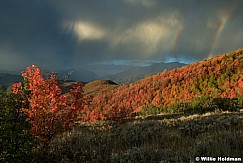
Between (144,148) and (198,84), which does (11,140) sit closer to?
(144,148)

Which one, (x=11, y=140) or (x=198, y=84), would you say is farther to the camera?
(x=198, y=84)

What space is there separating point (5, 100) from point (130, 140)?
558 cm

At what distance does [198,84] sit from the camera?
59.9 meters

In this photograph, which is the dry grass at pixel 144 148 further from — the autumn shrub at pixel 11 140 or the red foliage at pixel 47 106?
the autumn shrub at pixel 11 140

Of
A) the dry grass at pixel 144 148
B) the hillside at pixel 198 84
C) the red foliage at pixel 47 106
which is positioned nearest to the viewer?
the dry grass at pixel 144 148

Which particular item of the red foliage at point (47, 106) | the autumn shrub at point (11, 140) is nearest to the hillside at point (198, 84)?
the red foliage at point (47, 106)

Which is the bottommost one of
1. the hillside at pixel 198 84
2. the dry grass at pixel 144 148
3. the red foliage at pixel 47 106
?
the dry grass at pixel 144 148

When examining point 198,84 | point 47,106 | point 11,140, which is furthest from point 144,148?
point 198,84

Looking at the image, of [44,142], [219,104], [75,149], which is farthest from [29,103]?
[219,104]

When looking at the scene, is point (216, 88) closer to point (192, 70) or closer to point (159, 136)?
point (192, 70)

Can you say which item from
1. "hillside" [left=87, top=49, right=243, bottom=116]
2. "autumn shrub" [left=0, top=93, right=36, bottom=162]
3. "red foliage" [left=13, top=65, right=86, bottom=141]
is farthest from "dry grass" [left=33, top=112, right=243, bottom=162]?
"hillside" [left=87, top=49, right=243, bottom=116]

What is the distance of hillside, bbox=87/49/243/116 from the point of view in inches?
2019

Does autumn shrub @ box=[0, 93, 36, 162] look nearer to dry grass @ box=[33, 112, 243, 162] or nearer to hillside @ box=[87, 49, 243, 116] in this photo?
dry grass @ box=[33, 112, 243, 162]

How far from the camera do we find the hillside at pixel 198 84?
51.3m
